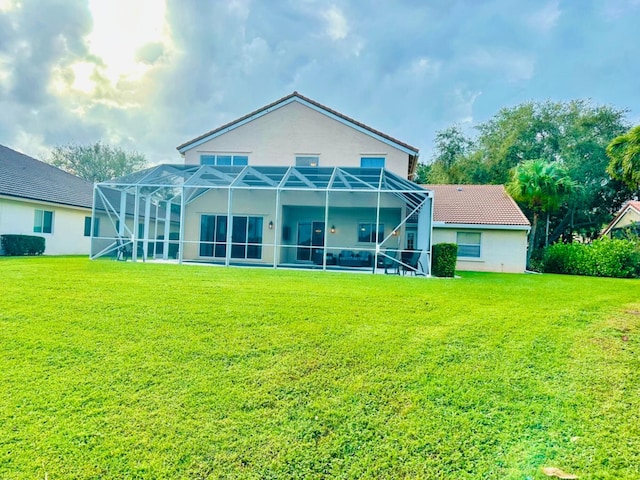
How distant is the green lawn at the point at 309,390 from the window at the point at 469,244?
34.3ft

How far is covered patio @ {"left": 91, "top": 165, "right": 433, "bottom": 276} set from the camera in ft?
44.4

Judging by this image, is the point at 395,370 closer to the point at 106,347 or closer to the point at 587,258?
the point at 106,347

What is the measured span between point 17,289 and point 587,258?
19.9 meters

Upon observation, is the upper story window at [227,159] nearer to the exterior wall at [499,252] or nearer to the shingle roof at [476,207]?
the shingle roof at [476,207]

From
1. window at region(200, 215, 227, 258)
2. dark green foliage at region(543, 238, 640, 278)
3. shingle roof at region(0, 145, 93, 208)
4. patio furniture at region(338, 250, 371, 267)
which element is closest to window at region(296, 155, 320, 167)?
window at region(200, 215, 227, 258)

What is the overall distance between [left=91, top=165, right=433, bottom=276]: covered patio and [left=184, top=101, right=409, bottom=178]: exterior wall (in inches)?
84.8

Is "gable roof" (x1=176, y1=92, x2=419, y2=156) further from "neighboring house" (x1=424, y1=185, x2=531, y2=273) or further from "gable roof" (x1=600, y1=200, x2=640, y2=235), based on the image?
"gable roof" (x1=600, y1=200, x2=640, y2=235)

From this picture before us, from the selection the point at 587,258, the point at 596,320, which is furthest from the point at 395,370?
the point at 587,258

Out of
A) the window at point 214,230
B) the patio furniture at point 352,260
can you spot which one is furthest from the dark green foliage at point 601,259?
the window at point 214,230

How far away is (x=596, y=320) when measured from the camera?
589 centimetres

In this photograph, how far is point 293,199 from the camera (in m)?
16.4

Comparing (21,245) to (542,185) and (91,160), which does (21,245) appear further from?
(91,160)

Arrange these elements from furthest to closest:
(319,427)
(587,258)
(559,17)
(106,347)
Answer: (587,258)
(559,17)
(106,347)
(319,427)

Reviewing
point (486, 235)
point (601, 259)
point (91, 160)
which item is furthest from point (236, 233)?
point (91, 160)
